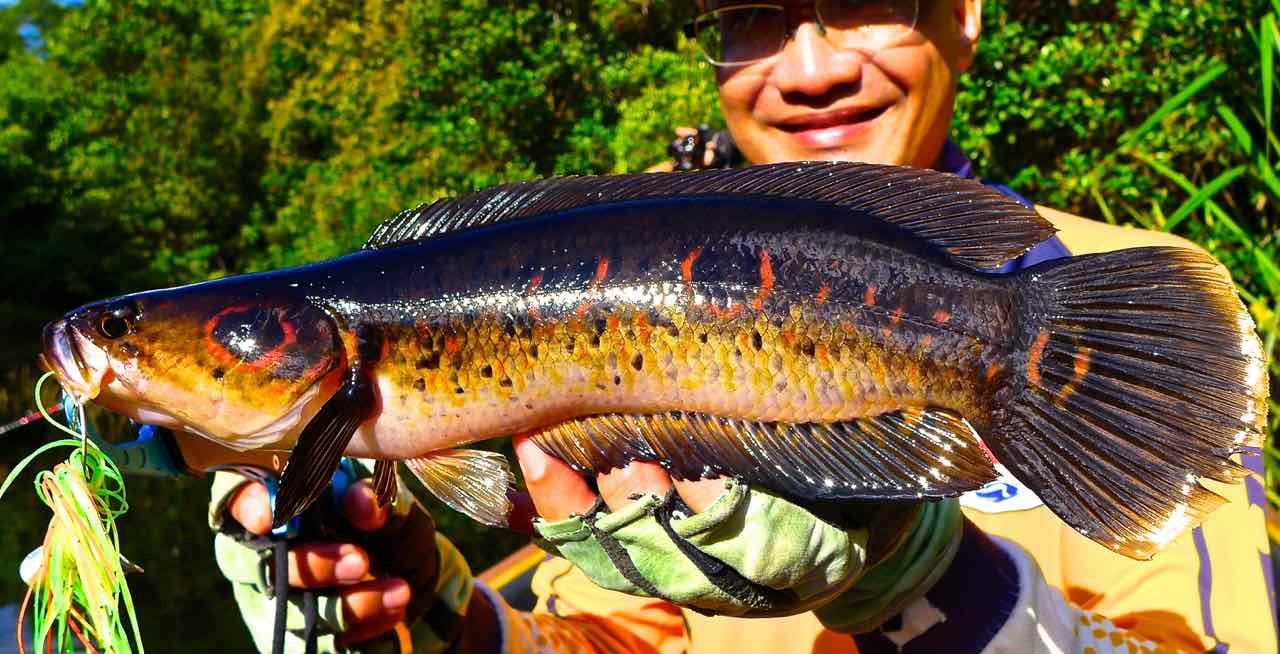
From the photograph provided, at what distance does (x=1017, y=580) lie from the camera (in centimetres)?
180

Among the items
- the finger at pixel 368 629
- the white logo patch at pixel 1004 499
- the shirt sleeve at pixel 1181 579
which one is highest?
the finger at pixel 368 629

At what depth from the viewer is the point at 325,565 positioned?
2.01 meters

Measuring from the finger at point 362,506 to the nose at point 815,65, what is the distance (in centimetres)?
132

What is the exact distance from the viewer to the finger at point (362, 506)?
6.68 feet

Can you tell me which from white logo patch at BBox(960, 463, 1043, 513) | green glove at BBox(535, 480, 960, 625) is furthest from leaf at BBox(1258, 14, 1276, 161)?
green glove at BBox(535, 480, 960, 625)

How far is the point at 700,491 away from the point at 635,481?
0.31ft

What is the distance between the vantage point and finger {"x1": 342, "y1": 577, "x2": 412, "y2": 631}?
6.82ft

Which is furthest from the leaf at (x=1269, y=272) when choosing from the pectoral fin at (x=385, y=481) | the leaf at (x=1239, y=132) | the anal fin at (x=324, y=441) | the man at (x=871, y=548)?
the anal fin at (x=324, y=441)

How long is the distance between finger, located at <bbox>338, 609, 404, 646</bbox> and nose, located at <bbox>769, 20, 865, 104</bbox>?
149cm

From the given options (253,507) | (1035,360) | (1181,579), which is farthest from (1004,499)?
(253,507)

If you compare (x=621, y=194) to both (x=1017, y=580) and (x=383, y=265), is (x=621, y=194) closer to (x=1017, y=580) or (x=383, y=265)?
(x=383, y=265)

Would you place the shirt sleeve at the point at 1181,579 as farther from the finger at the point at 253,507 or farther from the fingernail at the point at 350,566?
the finger at the point at 253,507

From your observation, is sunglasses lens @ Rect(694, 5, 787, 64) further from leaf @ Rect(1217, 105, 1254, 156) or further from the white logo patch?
leaf @ Rect(1217, 105, 1254, 156)

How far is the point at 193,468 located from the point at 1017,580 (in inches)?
56.8
